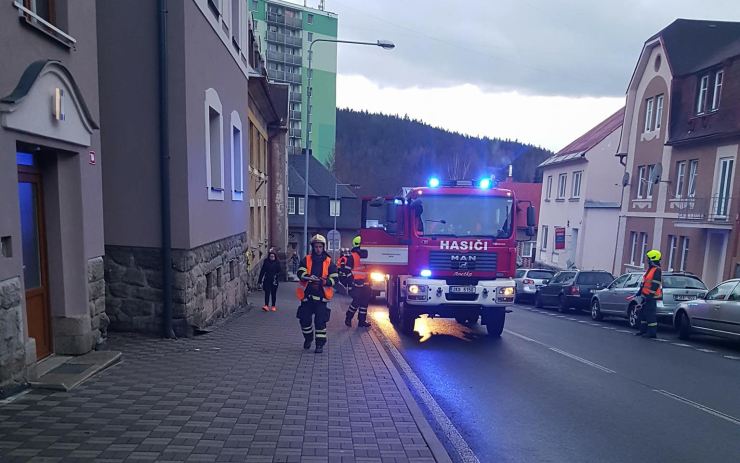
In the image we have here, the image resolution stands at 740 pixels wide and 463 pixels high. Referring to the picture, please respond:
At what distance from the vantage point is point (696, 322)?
11.0m

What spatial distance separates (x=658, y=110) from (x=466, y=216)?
1904 centimetres

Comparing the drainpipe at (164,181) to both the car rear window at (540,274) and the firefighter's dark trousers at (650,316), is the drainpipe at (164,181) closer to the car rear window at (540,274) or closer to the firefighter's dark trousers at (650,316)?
the firefighter's dark trousers at (650,316)

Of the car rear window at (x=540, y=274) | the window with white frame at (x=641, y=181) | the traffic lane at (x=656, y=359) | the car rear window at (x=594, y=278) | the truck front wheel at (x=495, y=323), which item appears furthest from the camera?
the window with white frame at (x=641, y=181)

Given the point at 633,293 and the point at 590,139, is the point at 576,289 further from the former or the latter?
the point at 590,139

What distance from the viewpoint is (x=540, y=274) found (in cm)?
2308

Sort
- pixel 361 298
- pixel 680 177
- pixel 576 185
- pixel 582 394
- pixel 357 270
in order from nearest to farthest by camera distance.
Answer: pixel 582 394 → pixel 357 270 → pixel 361 298 → pixel 680 177 → pixel 576 185

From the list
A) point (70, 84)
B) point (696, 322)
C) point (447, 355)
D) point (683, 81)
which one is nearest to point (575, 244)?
point (683, 81)

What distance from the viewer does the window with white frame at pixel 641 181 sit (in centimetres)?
2463

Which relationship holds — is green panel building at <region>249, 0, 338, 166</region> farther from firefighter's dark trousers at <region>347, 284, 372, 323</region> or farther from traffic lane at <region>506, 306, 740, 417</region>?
traffic lane at <region>506, 306, 740, 417</region>

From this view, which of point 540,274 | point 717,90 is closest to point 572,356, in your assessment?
point 540,274

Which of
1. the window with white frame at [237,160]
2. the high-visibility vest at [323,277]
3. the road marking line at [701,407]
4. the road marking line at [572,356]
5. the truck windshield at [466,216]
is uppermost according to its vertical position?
the window with white frame at [237,160]

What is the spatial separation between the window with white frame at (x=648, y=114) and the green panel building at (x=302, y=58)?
44766 mm

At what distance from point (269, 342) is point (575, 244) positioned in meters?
27.3

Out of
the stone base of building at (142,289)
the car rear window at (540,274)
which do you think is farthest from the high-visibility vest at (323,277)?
the car rear window at (540,274)
